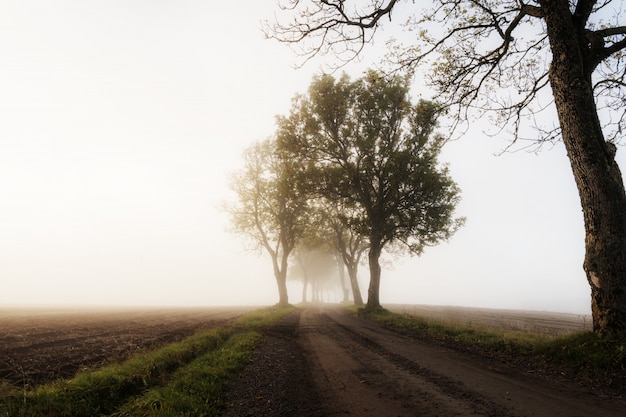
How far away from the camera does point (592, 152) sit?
7.89 meters

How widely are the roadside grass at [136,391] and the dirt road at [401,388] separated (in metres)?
0.63

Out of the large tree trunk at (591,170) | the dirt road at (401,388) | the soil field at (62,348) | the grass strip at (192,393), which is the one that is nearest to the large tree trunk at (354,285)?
the soil field at (62,348)

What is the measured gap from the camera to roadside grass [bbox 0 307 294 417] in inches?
216

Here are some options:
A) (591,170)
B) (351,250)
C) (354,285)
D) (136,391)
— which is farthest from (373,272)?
(136,391)

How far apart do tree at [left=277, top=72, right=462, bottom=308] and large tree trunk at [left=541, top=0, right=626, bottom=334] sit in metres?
13.2

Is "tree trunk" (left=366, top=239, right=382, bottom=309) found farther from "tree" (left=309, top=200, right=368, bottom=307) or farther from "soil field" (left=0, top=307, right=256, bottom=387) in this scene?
"soil field" (left=0, top=307, right=256, bottom=387)

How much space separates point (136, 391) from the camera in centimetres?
683

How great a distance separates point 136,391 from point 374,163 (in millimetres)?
20129

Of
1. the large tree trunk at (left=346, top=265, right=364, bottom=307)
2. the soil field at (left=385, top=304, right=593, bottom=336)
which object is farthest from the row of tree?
the large tree trunk at (left=346, top=265, right=364, bottom=307)

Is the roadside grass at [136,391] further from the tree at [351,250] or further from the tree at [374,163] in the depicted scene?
the tree at [351,250]

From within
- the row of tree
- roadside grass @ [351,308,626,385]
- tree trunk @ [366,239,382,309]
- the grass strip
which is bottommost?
the grass strip

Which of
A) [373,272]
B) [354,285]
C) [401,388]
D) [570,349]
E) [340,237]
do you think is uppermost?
[340,237]

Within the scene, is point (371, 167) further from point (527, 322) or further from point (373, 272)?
point (527, 322)

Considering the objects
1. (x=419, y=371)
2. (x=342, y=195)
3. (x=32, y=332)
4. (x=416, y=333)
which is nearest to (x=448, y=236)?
(x=342, y=195)
